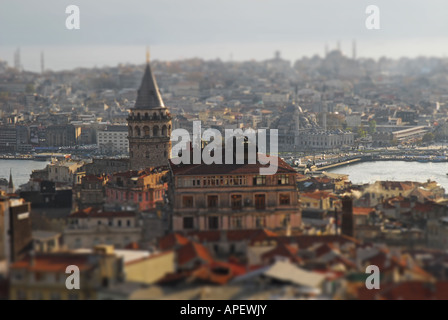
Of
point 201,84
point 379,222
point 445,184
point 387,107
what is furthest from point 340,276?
point 201,84

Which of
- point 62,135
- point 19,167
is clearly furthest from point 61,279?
point 62,135

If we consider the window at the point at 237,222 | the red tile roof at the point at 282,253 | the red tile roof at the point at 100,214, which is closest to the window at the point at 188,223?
the window at the point at 237,222

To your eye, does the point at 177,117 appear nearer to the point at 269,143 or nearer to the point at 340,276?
the point at 269,143

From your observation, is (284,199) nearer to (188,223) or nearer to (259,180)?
(259,180)

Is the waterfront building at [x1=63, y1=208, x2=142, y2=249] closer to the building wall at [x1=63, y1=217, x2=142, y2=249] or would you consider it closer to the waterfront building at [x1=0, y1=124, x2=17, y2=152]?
A: the building wall at [x1=63, y1=217, x2=142, y2=249]

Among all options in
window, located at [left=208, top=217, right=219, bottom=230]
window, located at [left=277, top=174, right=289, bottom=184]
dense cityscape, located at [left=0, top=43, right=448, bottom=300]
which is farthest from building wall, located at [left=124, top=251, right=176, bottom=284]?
window, located at [left=277, top=174, right=289, bottom=184]
